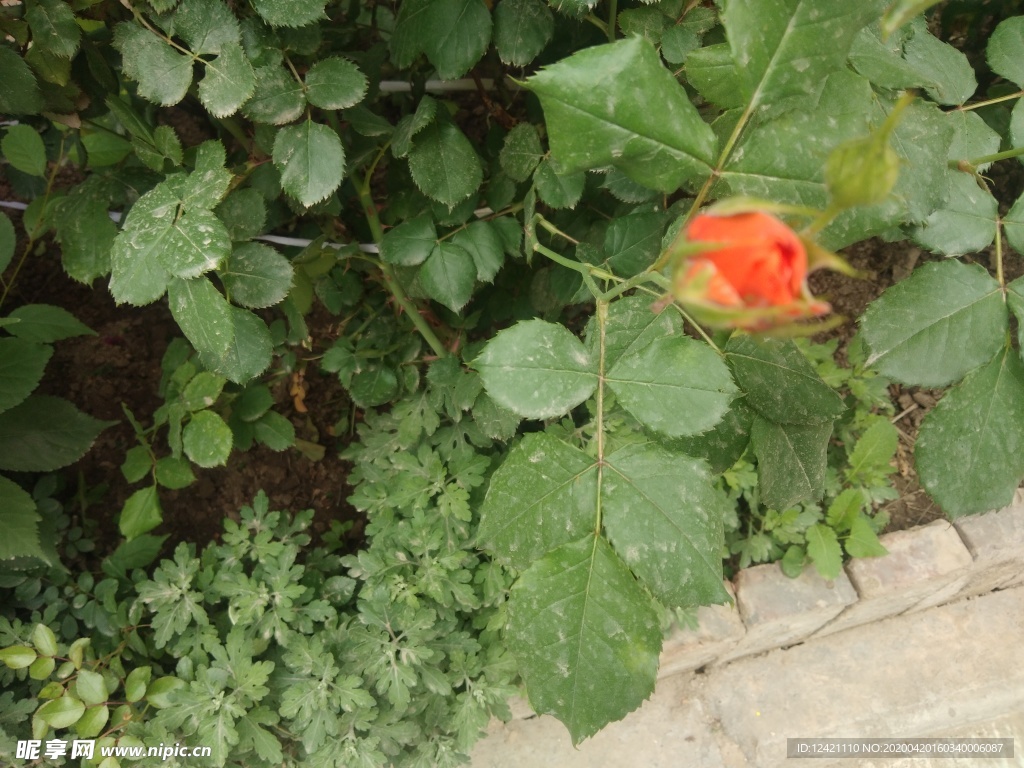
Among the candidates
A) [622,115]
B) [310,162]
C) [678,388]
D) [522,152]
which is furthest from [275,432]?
[622,115]

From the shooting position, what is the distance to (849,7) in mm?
682

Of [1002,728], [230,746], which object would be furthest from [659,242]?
[1002,728]

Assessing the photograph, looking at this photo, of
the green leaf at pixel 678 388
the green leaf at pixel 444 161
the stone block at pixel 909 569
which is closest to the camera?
Answer: the green leaf at pixel 678 388

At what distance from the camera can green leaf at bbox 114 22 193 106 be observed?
93cm

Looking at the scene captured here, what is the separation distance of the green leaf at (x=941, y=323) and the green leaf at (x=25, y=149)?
175 centimetres

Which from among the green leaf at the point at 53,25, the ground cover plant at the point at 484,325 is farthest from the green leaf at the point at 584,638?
the green leaf at the point at 53,25

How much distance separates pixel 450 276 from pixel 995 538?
6.13 feet

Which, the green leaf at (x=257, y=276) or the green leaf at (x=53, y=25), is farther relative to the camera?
the green leaf at (x=257, y=276)

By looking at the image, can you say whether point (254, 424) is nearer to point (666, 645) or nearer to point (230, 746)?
point (230, 746)

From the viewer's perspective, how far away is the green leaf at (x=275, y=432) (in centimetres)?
168

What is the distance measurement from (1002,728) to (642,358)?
222 cm

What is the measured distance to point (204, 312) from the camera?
0.97 meters

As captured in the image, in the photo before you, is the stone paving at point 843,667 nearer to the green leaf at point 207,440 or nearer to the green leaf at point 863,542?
the green leaf at point 863,542

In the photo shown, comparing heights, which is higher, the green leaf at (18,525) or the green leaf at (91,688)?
the green leaf at (18,525)
